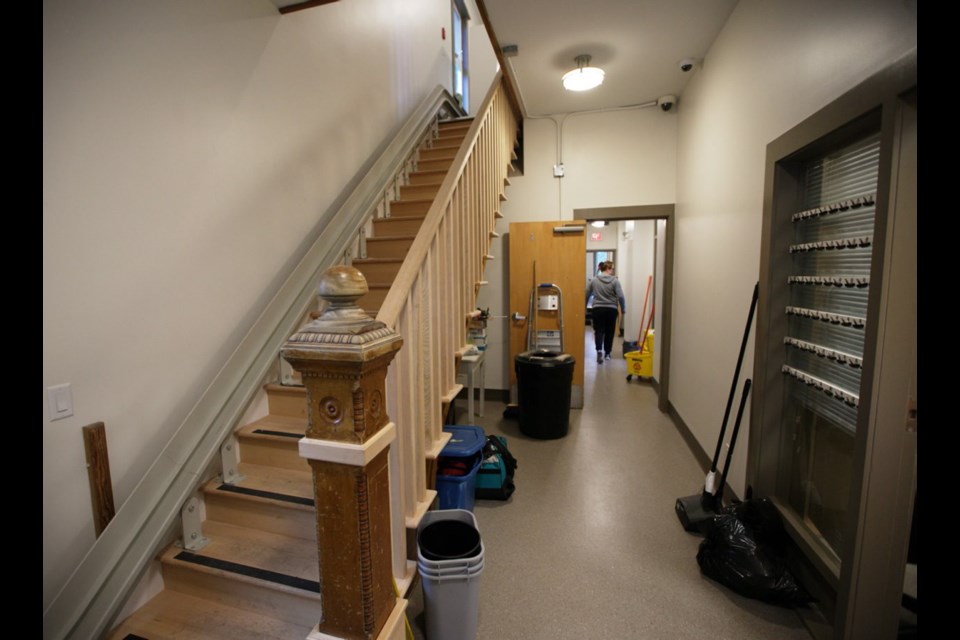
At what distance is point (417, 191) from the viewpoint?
10.7 ft

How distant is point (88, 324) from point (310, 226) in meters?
1.29

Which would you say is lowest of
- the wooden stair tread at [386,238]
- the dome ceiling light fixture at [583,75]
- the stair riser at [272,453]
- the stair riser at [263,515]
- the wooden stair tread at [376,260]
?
the stair riser at [263,515]

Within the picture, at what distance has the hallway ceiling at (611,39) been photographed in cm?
227

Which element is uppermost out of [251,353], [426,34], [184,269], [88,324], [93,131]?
[426,34]

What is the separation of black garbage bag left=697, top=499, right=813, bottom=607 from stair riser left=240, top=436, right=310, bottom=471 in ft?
6.35

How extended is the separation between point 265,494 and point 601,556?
1.64m

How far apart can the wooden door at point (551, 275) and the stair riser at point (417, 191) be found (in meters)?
1.12

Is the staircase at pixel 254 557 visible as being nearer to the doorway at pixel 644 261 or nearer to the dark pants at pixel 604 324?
the doorway at pixel 644 261

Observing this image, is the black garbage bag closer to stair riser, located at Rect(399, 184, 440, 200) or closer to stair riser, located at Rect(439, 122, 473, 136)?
stair riser, located at Rect(399, 184, 440, 200)

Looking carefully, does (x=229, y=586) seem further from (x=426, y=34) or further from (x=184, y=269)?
(x=426, y=34)

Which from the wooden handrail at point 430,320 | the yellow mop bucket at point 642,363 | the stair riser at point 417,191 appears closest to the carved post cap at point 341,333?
the wooden handrail at point 430,320

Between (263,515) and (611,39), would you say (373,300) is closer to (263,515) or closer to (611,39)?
(263,515)
